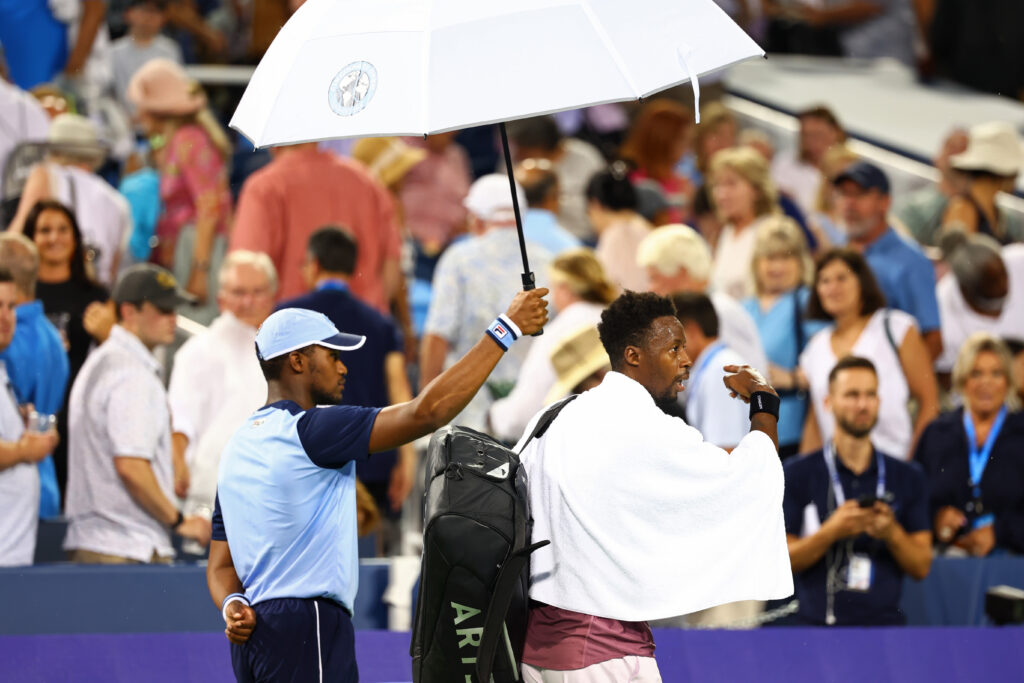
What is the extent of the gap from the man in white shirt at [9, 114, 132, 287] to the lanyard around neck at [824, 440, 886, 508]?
3.98m

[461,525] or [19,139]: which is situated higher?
[19,139]

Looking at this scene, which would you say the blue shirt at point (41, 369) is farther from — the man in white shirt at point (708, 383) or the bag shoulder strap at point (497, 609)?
the bag shoulder strap at point (497, 609)

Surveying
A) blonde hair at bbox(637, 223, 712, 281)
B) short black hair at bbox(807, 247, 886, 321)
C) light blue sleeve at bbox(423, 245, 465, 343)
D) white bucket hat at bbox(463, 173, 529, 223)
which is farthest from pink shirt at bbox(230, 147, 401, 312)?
short black hair at bbox(807, 247, 886, 321)

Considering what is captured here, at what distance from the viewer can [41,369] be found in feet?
23.2

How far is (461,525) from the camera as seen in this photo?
4.23 meters

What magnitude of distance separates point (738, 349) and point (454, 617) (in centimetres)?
371

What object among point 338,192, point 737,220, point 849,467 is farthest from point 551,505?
point 737,220

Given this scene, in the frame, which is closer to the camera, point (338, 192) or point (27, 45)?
point (338, 192)

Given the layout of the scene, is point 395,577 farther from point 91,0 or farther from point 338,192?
point 91,0

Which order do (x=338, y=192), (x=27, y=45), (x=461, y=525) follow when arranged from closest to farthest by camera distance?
(x=461, y=525) < (x=338, y=192) < (x=27, y=45)

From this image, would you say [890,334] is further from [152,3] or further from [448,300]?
[152,3]

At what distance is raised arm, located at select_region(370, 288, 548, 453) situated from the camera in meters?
4.21

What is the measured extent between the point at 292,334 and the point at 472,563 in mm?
874

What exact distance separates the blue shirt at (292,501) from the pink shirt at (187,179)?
522cm
